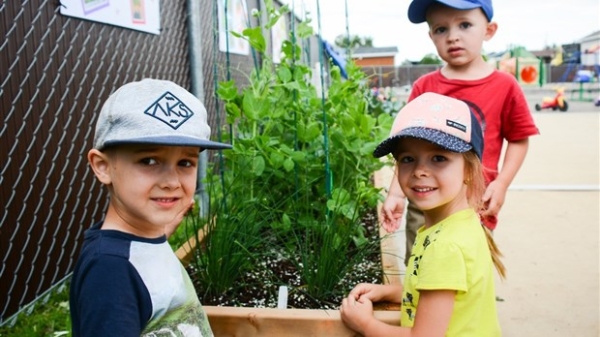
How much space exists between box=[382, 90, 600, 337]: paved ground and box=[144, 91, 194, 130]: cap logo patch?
1873mm

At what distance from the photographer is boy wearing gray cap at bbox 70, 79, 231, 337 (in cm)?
105

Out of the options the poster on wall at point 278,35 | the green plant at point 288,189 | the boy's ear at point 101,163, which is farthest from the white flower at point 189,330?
the poster on wall at point 278,35

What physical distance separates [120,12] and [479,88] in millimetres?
2287

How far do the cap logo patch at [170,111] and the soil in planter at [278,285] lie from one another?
2.96ft

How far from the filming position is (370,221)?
9.68 feet

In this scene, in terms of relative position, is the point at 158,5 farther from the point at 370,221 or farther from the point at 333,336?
the point at 333,336

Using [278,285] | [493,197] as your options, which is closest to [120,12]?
[278,285]

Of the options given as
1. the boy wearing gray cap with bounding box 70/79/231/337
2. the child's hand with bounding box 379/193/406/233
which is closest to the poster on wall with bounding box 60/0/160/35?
the child's hand with bounding box 379/193/406/233

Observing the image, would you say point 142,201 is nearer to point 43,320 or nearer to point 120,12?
point 43,320

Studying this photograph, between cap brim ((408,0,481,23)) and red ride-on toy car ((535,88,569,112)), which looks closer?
cap brim ((408,0,481,23))

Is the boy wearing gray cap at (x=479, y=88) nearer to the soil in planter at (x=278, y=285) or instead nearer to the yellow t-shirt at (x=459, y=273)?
the soil in planter at (x=278, y=285)

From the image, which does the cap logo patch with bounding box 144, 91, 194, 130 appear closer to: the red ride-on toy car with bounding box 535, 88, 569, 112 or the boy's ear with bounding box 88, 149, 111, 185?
the boy's ear with bounding box 88, 149, 111, 185

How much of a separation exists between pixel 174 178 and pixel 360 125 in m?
1.38

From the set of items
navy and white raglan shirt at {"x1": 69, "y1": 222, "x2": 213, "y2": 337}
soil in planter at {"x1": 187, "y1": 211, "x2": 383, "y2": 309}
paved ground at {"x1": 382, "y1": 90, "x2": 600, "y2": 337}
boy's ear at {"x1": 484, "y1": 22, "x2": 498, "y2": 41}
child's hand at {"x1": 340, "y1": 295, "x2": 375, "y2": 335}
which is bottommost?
paved ground at {"x1": 382, "y1": 90, "x2": 600, "y2": 337}
